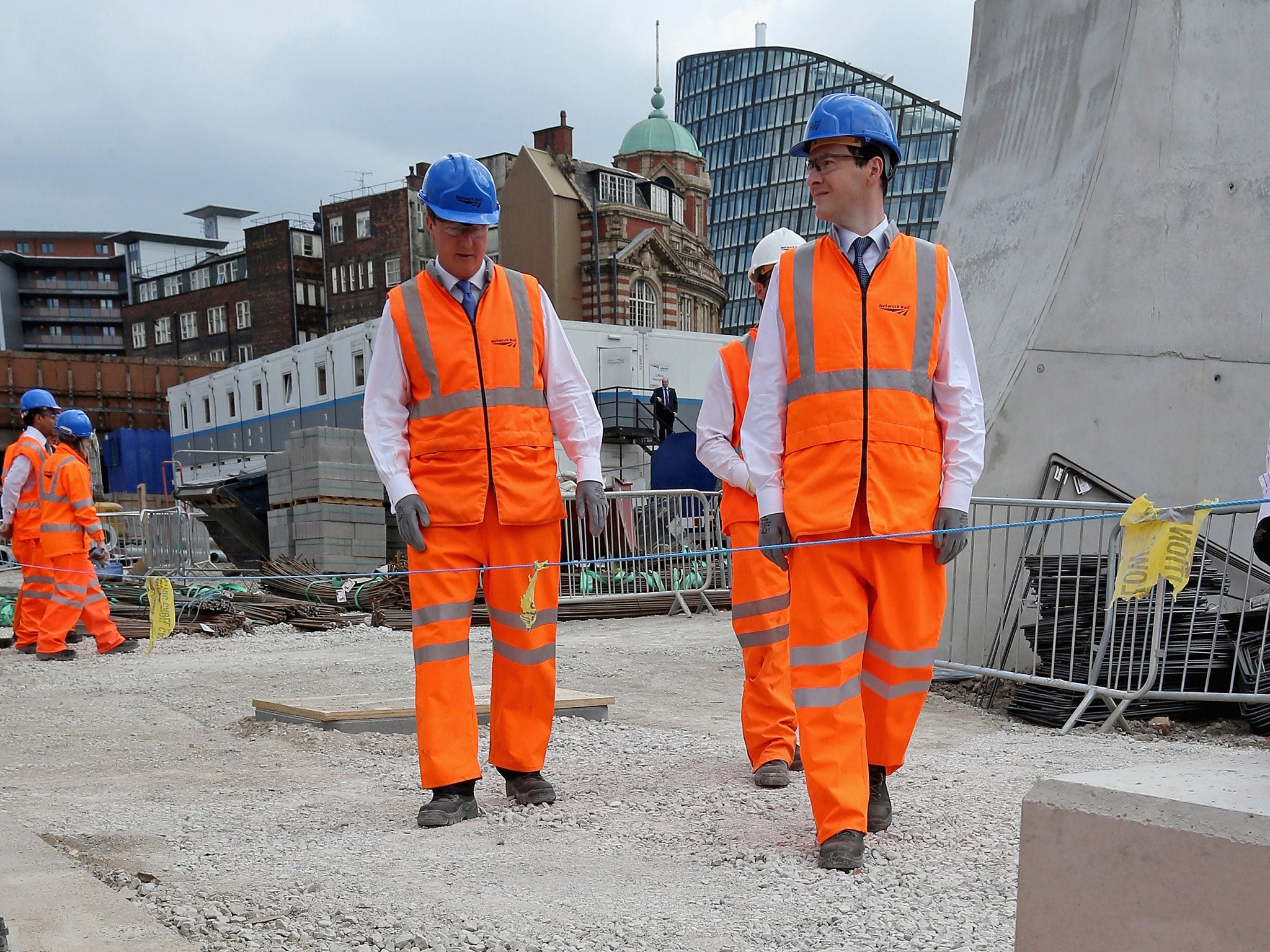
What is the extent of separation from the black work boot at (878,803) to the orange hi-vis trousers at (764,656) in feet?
2.95

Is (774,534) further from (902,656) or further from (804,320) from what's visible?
(804,320)

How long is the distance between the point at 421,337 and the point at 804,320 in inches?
54.5

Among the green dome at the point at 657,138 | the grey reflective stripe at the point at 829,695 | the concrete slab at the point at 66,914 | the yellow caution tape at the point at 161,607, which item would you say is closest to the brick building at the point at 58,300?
the green dome at the point at 657,138

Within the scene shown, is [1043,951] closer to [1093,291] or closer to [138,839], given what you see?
[138,839]

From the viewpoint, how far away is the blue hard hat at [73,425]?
10398mm

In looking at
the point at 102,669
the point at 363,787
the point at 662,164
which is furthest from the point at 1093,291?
the point at 662,164

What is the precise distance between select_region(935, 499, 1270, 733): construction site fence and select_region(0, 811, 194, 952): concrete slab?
412cm

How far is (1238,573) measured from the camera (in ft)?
24.0

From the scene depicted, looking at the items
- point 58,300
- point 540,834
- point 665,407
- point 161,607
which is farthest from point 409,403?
point 58,300

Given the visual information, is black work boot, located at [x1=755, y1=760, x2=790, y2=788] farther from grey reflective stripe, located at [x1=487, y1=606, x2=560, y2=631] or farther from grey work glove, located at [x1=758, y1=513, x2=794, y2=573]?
grey work glove, located at [x1=758, y1=513, x2=794, y2=573]

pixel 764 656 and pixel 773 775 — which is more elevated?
pixel 764 656

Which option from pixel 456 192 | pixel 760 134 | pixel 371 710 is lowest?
pixel 371 710

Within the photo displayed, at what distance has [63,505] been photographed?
33.1 ft

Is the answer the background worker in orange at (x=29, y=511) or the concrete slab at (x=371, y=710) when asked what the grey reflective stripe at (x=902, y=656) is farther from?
the background worker in orange at (x=29, y=511)
